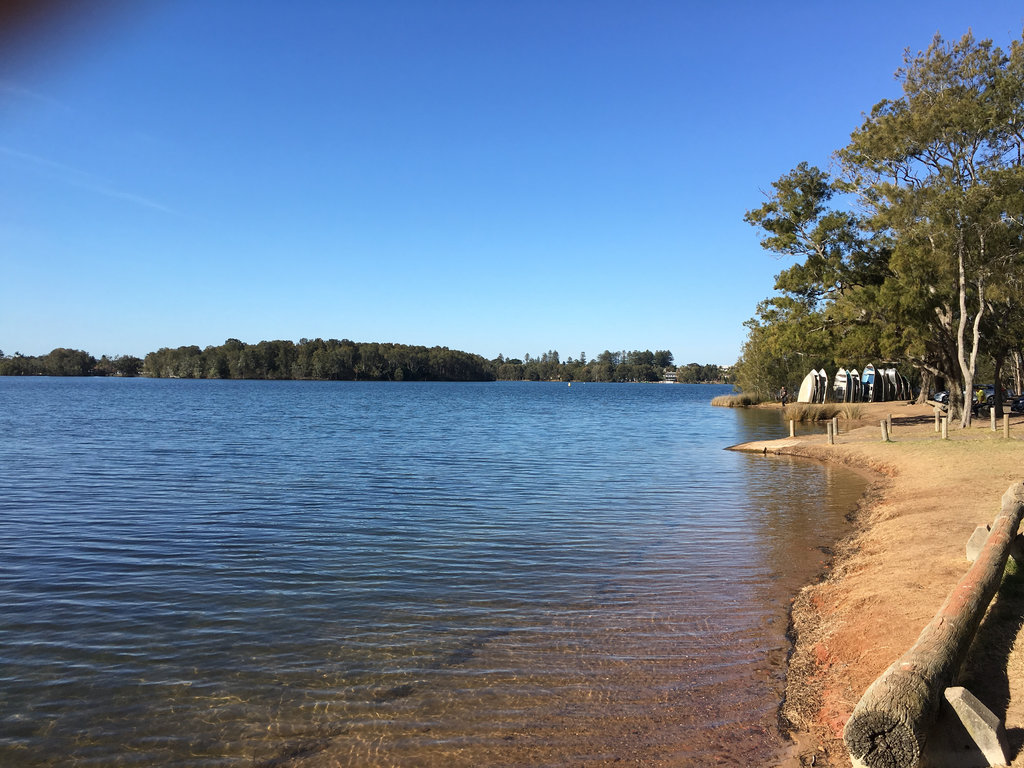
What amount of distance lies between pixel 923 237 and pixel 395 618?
94.3 ft

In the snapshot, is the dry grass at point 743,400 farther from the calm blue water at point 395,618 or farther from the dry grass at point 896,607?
the dry grass at point 896,607

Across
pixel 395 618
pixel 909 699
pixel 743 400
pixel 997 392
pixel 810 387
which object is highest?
pixel 810 387

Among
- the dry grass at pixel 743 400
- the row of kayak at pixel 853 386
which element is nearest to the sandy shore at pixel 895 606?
the row of kayak at pixel 853 386

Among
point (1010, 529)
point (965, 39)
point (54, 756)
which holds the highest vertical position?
point (965, 39)

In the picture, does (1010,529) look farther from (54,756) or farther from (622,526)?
(54,756)

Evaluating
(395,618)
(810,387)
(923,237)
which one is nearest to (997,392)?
(923,237)

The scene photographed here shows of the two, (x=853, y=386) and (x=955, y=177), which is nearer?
(x=955, y=177)

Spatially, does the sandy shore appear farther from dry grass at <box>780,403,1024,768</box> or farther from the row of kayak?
the row of kayak

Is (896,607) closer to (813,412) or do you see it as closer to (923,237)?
(923,237)

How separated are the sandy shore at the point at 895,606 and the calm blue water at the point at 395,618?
0.38 m

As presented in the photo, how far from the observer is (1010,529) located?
818 centimetres

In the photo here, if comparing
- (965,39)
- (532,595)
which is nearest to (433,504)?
(532,595)

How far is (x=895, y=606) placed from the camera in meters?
8.02

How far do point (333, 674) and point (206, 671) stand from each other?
1.34 metres
